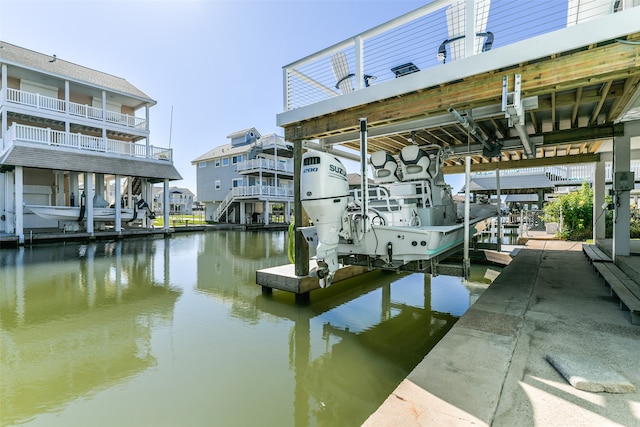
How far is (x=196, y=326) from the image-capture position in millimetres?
5180

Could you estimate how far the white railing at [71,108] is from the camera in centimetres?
1639

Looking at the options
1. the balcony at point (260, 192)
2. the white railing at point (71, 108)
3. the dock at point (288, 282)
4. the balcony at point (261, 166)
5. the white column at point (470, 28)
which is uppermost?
the white railing at point (71, 108)

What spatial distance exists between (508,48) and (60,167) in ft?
64.6

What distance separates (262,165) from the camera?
26156 millimetres

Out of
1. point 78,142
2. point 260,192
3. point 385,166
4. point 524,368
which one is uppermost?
point 78,142

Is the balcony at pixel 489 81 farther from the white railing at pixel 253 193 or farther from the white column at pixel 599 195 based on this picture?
the white railing at pixel 253 193

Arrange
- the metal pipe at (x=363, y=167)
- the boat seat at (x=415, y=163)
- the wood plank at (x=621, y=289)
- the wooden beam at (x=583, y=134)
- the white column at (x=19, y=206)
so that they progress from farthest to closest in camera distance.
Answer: the white column at (x=19, y=206) → the boat seat at (x=415, y=163) → the wooden beam at (x=583, y=134) → the metal pipe at (x=363, y=167) → the wood plank at (x=621, y=289)

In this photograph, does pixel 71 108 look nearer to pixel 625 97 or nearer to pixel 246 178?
pixel 246 178

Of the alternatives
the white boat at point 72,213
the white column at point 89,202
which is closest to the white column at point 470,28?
the white column at point 89,202

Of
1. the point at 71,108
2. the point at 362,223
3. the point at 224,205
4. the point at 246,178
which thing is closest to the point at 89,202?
the point at 71,108

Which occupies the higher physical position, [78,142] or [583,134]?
A: [78,142]

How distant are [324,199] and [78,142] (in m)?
19.0

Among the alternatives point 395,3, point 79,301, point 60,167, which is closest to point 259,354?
point 79,301

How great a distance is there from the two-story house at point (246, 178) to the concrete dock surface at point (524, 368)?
22963 millimetres
